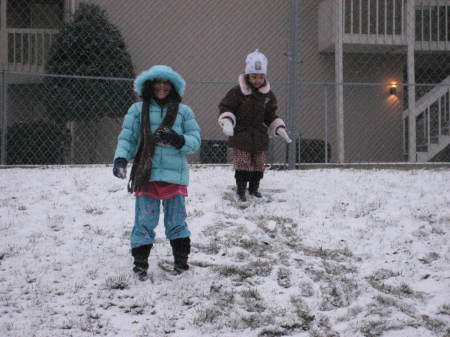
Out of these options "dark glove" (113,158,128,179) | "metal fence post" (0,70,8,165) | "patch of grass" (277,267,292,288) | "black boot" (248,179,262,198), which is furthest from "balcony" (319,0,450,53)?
"dark glove" (113,158,128,179)

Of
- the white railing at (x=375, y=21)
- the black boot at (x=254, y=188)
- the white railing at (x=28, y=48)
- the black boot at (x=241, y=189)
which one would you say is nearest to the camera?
the black boot at (x=241, y=189)

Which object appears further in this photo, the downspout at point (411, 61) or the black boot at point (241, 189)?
the downspout at point (411, 61)

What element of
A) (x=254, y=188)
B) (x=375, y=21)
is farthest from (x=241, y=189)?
(x=375, y=21)

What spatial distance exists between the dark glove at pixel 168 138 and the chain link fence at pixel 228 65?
5.93 meters

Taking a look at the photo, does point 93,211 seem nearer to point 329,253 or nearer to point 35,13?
point 329,253

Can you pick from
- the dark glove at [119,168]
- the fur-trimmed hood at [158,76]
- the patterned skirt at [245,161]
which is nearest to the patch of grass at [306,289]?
the dark glove at [119,168]

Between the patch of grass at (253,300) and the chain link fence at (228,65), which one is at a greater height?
the chain link fence at (228,65)

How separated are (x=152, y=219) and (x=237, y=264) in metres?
0.75

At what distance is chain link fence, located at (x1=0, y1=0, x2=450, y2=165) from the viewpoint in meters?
10.0

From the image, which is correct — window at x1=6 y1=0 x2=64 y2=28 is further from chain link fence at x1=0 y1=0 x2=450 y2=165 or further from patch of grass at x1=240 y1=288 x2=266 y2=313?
patch of grass at x1=240 y1=288 x2=266 y2=313

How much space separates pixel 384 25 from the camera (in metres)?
10.8

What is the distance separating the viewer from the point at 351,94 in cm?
1119

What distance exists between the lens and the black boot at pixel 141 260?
12.4 feet

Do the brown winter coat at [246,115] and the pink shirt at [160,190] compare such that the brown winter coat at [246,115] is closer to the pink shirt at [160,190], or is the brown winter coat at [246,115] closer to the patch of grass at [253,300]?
the pink shirt at [160,190]
